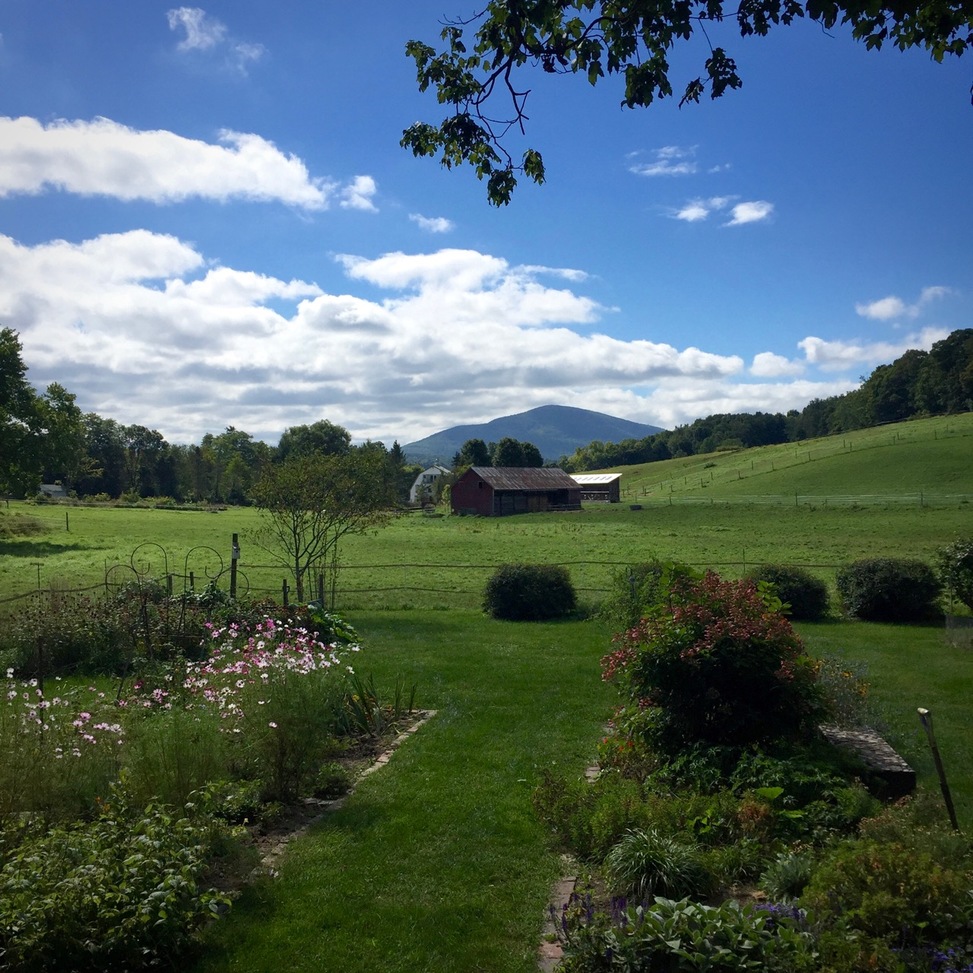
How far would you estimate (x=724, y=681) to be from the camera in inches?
270

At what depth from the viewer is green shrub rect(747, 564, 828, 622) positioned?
18.9 m

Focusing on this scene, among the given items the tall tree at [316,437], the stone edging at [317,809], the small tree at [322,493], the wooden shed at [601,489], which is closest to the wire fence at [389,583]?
the small tree at [322,493]

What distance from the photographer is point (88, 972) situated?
417 cm

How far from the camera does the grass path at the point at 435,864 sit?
184 inches

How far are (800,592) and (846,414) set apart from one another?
107 m

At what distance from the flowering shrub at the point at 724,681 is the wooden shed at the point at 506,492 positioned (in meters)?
61.8

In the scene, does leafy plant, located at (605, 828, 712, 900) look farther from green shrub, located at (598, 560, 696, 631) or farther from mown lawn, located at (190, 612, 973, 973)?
green shrub, located at (598, 560, 696, 631)

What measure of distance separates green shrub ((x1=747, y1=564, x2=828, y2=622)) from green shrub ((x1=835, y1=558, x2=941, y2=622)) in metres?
0.82

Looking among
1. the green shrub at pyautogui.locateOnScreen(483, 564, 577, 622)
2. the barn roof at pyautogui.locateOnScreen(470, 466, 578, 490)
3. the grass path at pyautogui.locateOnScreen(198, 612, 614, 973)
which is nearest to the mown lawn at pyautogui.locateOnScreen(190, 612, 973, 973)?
the grass path at pyautogui.locateOnScreen(198, 612, 614, 973)

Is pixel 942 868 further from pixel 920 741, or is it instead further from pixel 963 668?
pixel 963 668

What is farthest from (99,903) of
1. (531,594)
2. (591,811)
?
(531,594)

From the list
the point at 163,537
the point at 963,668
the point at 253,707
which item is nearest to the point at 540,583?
the point at 963,668

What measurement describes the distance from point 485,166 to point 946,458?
69976 millimetres

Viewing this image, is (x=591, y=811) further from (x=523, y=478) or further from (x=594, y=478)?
(x=594, y=478)
